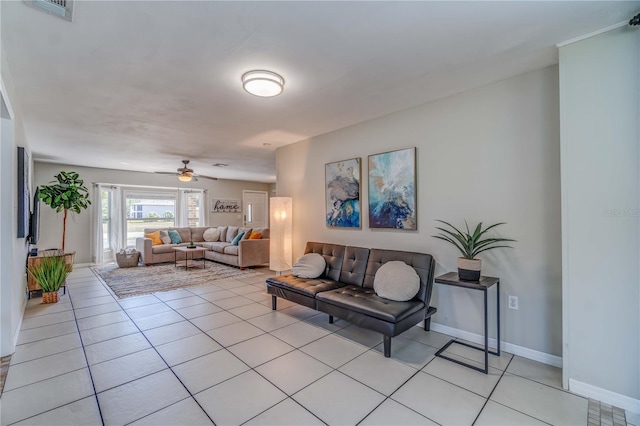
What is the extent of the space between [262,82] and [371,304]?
2210 mm

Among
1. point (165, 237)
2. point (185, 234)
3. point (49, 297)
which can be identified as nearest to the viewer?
point (49, 297)

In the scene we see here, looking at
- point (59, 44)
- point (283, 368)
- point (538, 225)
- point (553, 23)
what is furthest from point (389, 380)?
point (59, 44)

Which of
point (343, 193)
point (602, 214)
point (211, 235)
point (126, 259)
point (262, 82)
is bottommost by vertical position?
point (126, 259)

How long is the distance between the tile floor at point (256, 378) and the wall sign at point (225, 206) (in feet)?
20.0

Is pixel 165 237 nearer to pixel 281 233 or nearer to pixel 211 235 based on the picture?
pixel 211 235

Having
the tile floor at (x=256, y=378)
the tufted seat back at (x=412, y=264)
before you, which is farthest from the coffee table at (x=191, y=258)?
the tufted seat back at (x=412, y=264)

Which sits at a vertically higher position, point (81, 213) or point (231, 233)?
point (81, 213)

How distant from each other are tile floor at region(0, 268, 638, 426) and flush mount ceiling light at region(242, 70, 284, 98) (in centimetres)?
237

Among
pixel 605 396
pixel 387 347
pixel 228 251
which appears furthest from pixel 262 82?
pixel 228 251

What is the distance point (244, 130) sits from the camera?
4.15 metres

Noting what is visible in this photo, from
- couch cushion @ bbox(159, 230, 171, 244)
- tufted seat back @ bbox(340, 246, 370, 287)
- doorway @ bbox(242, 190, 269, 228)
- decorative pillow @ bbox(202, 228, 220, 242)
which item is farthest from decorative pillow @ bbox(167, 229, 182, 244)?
tufted seat back @ bbox(340, 246, 370, 287)

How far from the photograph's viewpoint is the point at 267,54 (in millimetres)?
2223

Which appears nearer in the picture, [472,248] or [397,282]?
[472,248]

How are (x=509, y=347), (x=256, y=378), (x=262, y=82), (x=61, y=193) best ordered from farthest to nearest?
(x=61, y=193)
(x=509, y=347)
(x=262, y=82)
(x=256, y=378)
